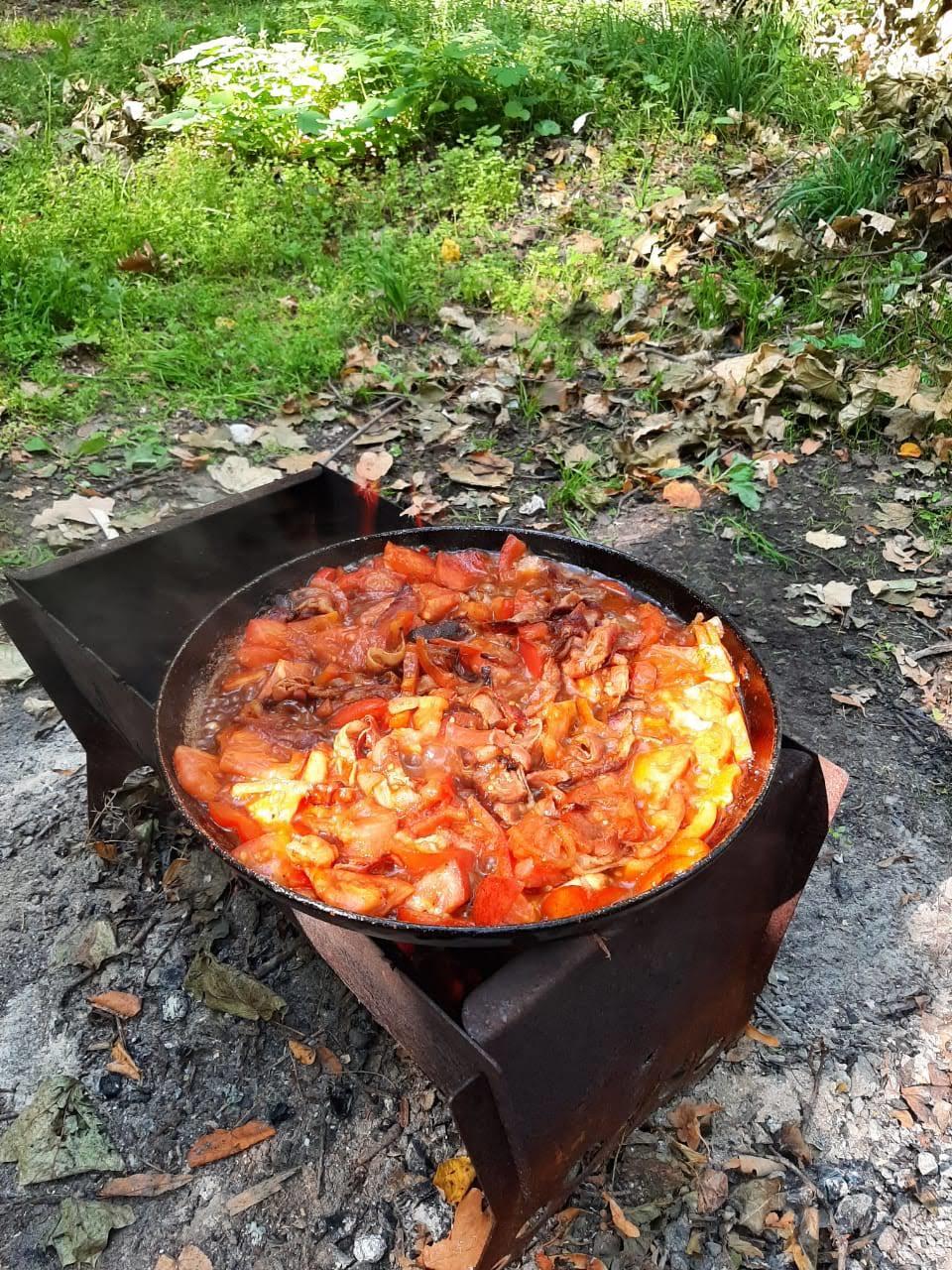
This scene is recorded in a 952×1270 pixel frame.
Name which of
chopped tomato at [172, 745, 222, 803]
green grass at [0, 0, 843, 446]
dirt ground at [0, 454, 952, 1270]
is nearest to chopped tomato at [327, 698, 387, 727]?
chopped tomato at [172, 745, 222, 803]

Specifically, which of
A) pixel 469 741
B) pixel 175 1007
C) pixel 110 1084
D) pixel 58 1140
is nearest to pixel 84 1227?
pixel 58 1140

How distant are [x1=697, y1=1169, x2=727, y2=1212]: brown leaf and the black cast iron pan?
41.9 inches

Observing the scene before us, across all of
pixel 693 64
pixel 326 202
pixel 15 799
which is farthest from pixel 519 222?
pixel 15 799

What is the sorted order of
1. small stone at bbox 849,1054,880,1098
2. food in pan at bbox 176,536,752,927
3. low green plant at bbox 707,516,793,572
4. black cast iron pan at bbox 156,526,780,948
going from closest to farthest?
1. black cast iron pan at bbox 156,526,780,948
2. food in pan at bbox 176,536,752,927
3. small stone at bbox 849,1054,880,1098
4. low green plant at bbox 707,516,793,572

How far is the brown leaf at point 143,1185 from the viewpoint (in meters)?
2.59

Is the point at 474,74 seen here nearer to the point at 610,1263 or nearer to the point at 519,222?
the point at 519,222

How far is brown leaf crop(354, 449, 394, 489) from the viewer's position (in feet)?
17.1

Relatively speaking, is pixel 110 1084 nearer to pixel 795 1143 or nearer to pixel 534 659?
pixel 534 659

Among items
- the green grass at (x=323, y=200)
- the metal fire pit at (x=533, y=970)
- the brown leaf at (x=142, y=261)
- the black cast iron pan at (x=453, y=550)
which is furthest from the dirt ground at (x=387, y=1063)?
the brown leaf at (x=142, y=261)

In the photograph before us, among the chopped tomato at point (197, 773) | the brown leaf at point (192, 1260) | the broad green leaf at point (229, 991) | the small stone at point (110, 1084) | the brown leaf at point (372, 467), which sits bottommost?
the brown leaf at point (192, 1260)

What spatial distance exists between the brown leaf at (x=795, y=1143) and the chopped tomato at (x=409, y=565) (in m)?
1.91

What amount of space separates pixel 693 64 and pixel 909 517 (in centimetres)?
541

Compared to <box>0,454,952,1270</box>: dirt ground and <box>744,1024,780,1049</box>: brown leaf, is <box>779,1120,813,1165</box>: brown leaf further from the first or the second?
<box>744,1024,780,1049</box>: brown leaf

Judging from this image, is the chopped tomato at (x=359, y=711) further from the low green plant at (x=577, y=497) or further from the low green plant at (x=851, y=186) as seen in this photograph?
the low green plant at (x=851, y=186)
